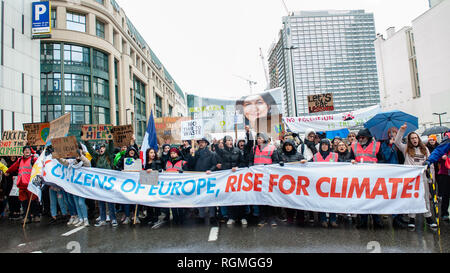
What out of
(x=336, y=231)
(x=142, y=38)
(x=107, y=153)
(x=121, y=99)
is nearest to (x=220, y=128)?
(x=107, y=153)

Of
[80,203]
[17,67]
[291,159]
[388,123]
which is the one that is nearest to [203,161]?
[291,159]

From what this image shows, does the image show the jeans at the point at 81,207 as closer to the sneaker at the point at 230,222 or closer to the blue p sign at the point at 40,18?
the sneaker at the point at 230,222

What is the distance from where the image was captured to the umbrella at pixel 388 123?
6.01m

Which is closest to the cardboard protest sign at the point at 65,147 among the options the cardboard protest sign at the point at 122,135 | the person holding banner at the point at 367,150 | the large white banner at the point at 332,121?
the cardboard protest sign at the point at 122,135

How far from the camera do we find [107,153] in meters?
6.84

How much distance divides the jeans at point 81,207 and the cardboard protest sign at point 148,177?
1516 mm

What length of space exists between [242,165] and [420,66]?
60.1 meters

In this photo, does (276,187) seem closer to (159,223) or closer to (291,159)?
(291,159)

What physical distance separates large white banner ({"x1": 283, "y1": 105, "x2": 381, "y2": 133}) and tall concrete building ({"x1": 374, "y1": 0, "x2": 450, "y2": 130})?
122ft

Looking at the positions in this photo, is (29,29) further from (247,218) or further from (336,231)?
(336,231)

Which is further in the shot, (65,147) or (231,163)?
(231,163)

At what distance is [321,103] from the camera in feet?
42.5

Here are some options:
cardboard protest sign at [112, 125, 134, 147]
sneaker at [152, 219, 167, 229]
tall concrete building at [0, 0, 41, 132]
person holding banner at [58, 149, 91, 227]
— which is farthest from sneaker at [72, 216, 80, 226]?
tall concrete building at [0, 0, 41, 132]

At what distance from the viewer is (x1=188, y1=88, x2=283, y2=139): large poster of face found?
7758 millimetres
